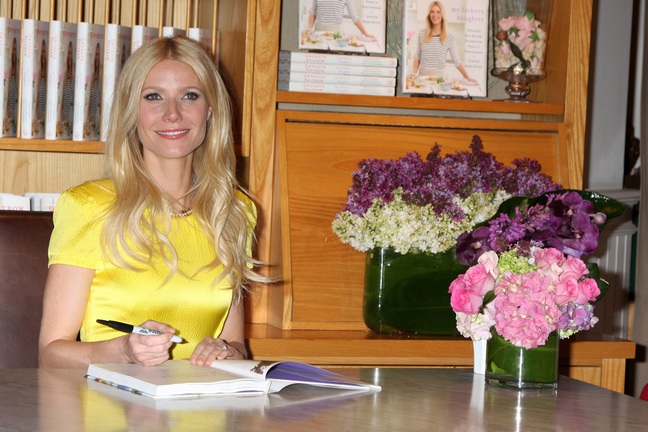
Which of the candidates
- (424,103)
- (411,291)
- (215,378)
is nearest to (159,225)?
(411,291)

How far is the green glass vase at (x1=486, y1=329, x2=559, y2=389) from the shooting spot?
152 centimetres

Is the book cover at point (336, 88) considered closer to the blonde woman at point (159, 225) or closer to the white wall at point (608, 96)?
the blonde woman at point (159, 225)

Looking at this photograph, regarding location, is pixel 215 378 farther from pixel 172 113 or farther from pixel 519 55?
pixel 519 55

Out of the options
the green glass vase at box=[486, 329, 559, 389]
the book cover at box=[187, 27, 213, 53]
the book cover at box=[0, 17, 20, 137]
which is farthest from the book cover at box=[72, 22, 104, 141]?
the green glass vase at box=[486, 329, 559, 389]

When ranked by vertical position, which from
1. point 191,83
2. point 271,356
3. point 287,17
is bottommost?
point 271,356

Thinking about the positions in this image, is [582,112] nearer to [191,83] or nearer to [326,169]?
[326,169]

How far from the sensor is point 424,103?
249cm

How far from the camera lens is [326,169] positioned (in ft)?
8.00

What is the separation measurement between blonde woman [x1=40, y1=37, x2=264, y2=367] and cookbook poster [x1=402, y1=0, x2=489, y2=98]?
2.00 feet

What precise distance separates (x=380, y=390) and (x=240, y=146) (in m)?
1.13

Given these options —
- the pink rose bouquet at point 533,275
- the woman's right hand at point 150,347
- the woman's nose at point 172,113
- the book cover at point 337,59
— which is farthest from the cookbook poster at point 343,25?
the woman's right hand at point 150,347

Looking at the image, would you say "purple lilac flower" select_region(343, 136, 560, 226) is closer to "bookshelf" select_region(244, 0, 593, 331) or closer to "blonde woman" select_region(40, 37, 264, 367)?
"bookshelf" select_region(244, 0, 593, 331)

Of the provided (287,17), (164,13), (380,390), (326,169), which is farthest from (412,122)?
(380,390)

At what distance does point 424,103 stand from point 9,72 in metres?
1.06
